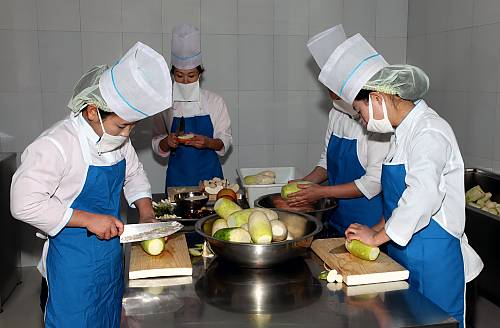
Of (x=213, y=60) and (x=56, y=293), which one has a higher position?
(x=213, y=60)

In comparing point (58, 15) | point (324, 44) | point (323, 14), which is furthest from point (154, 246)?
point (323, 14)

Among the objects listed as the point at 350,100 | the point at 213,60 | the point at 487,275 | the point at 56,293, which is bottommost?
the point at 487,275

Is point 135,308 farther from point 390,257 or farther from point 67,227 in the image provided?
point 390,257

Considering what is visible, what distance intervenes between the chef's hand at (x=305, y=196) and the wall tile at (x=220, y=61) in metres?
1.91

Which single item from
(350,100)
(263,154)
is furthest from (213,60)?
(350,100)

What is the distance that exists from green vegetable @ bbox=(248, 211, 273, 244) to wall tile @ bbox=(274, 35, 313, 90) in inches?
98.8

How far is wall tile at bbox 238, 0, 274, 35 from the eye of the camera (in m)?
3.97

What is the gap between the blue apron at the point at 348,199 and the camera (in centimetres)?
256

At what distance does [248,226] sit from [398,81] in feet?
2.18

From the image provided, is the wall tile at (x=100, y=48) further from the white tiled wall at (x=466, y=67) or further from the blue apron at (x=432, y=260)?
the blue apron at (x=432, y=260)

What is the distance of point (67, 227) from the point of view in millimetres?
1827

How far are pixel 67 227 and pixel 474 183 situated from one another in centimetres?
229

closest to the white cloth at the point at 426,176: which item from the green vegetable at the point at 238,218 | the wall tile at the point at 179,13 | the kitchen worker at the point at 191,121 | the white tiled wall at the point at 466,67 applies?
the green vegetable at the point at 238,218

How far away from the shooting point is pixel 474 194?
298 cm
